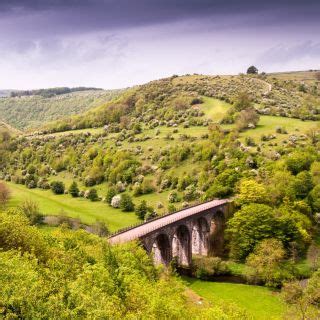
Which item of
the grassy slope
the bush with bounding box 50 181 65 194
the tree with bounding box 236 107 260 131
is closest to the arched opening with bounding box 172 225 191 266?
the grassy slope

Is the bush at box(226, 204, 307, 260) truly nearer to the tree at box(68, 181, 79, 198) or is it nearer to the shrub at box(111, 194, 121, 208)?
the shrub at box(111, 194, 121, 208)

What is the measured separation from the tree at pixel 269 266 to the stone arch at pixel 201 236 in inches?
564

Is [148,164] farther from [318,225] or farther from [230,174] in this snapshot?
[318,225]

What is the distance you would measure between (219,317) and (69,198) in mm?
108254

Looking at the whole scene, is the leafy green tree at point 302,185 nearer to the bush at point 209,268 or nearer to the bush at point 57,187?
the bush at point 209,268

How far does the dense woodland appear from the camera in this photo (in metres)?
35.5

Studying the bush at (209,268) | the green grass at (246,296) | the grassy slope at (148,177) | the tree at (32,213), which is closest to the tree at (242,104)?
the grassy slope at (148,177)

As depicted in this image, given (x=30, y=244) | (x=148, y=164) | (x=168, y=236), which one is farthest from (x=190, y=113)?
(x=30, y=244)

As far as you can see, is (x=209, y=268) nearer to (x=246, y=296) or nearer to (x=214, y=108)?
(x=246, y=296)

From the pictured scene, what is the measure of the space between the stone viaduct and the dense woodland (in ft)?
11.1

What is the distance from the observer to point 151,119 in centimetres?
18912

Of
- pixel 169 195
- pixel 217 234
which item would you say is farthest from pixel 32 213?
pixel 217 234

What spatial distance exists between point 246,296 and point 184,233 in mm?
19958

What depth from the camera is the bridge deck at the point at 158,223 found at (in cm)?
7249
